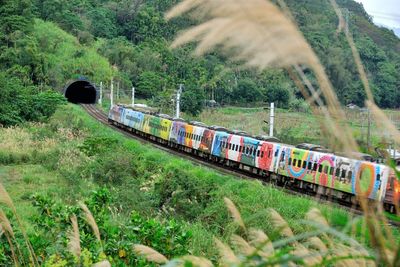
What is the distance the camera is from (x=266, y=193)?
10.5m

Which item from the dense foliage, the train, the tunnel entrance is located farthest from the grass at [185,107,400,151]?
the tunnel entrance

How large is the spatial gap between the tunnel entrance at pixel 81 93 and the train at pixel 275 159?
21536mm

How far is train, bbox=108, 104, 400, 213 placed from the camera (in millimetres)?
11082

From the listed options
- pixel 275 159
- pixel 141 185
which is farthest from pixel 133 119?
pixel 275 159

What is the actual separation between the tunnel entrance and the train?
21.5 metres

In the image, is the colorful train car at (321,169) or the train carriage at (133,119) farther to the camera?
the train carriage at (133,119)

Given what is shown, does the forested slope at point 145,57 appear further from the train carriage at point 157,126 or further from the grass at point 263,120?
the train carriage at point 157,126

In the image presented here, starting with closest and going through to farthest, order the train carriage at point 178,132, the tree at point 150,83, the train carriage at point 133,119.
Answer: the train carriage at point 178,132, the train carriage at point 133,119, the tree at point 150,83

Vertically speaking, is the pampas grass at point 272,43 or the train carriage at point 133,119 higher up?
the pampas grass at point 272,43

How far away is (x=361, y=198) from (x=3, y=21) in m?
41.5

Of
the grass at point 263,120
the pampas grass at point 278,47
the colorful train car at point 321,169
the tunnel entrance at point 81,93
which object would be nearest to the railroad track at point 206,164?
the pampas grass at point 278,47

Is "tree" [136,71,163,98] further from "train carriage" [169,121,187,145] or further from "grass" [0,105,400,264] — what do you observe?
"train carriage" [169,121,187,145]

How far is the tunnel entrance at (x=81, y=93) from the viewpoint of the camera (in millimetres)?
45847

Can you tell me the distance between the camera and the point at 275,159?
14.9 meters
